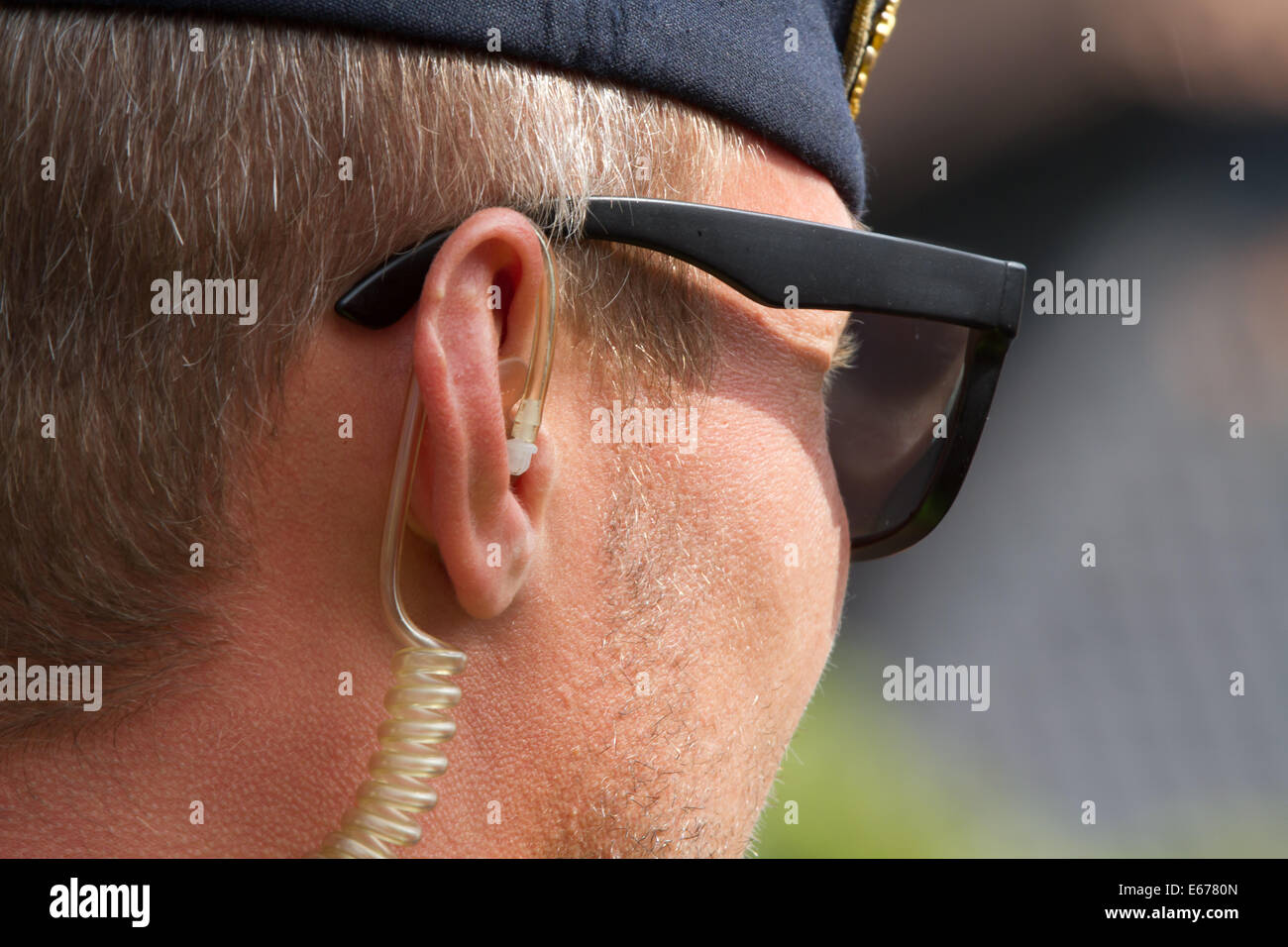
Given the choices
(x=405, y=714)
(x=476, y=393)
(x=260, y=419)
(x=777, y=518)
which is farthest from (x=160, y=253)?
(x=777, y=518)

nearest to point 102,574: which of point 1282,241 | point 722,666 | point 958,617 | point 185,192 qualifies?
point 185,192

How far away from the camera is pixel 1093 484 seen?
6.07m

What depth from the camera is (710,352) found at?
1.17 m

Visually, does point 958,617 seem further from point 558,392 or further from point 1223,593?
point 558,392

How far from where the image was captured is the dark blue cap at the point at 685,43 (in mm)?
1017

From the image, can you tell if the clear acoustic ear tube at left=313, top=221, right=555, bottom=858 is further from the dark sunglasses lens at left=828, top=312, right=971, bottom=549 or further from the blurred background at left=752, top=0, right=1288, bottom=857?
the blurred background at left=752, top=0, right=1288, bottom=857

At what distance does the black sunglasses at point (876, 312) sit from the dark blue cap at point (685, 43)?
12 centimetres

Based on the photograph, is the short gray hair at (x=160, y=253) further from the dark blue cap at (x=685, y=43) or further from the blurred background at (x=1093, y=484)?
the blurred background at (x=1093, y=484)

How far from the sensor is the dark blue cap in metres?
1.02

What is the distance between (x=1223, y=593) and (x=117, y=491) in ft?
20.4

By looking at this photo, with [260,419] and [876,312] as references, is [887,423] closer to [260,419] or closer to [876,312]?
[876,312]

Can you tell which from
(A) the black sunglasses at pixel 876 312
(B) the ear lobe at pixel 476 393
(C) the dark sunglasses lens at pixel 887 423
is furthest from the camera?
(C) the dark sunglasses lens at pixel 887 423

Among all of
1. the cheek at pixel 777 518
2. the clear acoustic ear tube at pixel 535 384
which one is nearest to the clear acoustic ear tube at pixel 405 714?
the clear acoustic ear tube at pixel 535 384

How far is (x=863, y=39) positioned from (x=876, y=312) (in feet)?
1.53
